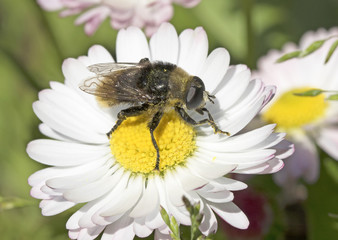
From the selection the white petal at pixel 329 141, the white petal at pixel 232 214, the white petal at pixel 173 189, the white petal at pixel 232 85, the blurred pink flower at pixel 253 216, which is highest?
the white petal at pixel 232 85

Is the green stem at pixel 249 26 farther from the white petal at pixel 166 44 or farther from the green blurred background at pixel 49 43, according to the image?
the white petal at pixel 166 44

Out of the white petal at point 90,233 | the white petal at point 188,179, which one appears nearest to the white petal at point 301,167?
the white petal at point 188,179

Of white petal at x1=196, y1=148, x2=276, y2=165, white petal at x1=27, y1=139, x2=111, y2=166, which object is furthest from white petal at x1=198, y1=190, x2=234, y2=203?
white petal at x1=27, y1=139, x2=111, y2=166

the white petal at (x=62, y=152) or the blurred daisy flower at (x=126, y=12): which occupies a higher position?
the blurred daisy flower at (x=126, y=12)

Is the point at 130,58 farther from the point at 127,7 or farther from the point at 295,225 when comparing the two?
the point at 295,225

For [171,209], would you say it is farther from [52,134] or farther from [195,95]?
[52,134]

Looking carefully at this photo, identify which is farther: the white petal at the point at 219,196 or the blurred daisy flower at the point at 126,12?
the blurred daisy flower at the point at 126,12

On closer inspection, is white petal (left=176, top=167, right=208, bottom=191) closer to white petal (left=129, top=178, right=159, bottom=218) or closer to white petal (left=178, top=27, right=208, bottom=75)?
white petal (left=129, top=178, right=159, bottom=218)

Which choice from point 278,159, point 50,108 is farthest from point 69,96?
point 278,159

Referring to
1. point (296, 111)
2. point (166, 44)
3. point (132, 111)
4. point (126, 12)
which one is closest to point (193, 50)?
point (166, 44)
